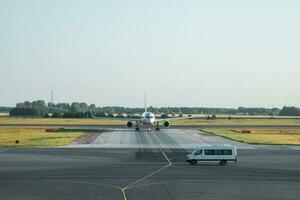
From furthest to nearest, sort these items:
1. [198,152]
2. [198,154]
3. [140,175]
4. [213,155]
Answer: [213,155] → [198,152] → [198,154] → [140,175]

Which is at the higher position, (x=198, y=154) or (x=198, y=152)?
(x=198, y=152)

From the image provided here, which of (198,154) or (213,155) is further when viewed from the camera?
(213,155)

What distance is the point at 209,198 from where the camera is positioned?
37344mm

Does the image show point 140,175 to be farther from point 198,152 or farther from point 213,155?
point 213,155

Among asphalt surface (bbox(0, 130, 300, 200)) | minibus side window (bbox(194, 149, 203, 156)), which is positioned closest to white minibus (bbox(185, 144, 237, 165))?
minibus side window (bbox(194, 149, 203, 156))

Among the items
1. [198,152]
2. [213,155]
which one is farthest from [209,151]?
[198,152]

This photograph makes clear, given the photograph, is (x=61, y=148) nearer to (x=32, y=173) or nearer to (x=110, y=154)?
(x=110, y=154)

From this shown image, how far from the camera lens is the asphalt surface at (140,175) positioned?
1555 inches

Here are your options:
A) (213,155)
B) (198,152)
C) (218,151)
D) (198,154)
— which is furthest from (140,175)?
(218,151)

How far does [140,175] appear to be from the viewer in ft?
165

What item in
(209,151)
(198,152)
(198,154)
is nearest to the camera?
(198,154)

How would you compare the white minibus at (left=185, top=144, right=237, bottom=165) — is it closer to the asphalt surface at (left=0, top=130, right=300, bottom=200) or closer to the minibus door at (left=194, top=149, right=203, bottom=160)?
the minibus door at (left=194, top=149, right=203, bottom=160)

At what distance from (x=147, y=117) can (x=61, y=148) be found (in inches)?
1860

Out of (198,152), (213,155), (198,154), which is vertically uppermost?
(198,152)
